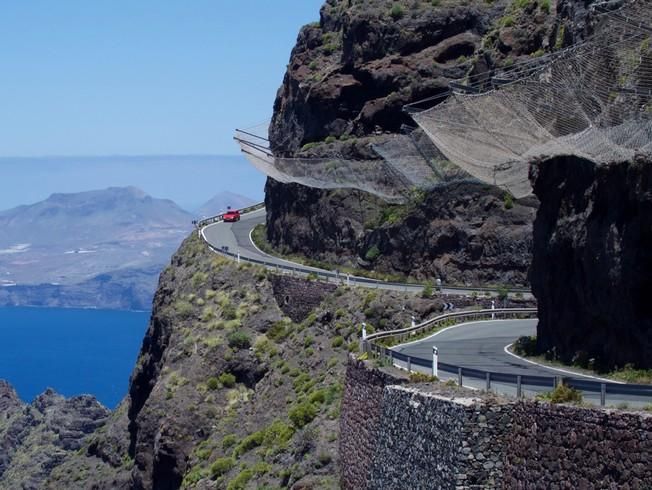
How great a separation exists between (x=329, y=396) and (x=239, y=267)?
712 inches

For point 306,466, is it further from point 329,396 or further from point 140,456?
point 140,456

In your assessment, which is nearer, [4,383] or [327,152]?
[327,152]

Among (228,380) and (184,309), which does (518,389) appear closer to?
(228,380)

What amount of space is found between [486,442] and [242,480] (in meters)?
17.0

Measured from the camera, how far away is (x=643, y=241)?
2773 centimetres

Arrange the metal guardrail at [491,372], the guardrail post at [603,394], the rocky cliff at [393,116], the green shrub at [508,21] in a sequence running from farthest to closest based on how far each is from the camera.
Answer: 1. the green shrub at [508,21]
2. the rocky cliff at [393,116]
3. the metal guardrail at [491,372]
4. the guardrail post at [603,394]

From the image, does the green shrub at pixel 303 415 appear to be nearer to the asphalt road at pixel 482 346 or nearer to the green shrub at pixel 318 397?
the green shrub at pixel 318 397

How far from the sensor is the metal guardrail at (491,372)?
22844 mm

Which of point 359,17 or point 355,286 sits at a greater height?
point 359,17

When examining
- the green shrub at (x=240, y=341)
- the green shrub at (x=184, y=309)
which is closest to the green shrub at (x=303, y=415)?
the green shrub at (x=240, y=341)

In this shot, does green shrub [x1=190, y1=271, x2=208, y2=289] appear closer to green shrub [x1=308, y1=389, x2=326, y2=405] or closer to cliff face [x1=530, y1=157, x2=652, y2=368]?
green shrub [x1=308, y1=389, x2=326, y2=405]

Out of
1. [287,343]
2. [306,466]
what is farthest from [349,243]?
[306,466]

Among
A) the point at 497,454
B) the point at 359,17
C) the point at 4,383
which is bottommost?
the point at 4,383

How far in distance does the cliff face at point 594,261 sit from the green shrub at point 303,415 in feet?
26.4
